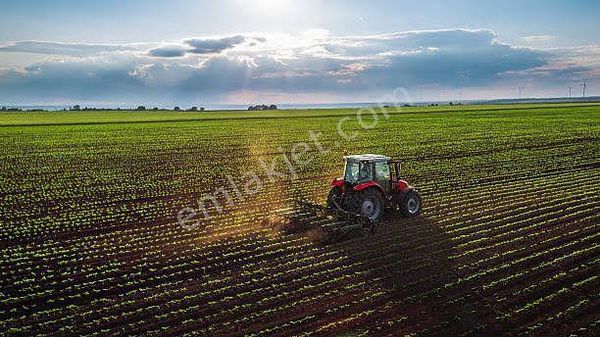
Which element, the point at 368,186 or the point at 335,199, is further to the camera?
the point at 335,199

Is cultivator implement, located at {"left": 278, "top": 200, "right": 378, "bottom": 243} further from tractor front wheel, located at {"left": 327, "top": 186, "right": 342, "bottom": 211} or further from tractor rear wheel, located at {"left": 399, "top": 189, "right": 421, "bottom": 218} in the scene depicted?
tractor rear wheel, located at {"left": 399, "top": 189, "right": 421, "bottom": 218}

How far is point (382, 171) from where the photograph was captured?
15.4m

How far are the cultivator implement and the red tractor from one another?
25 cm

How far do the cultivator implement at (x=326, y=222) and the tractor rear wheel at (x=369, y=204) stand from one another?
209 mm

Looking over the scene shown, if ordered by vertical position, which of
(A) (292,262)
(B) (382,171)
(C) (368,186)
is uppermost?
(B) (382,171)

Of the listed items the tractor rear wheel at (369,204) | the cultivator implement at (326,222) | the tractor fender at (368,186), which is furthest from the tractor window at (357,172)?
the cultivator implement at (326,222)

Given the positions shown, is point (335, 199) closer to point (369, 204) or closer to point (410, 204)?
point (369, 204)

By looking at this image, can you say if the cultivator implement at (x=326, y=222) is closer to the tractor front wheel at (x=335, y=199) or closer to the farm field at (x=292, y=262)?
the tractor front wheel at (x=335, y=199)

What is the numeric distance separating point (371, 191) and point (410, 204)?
161cm

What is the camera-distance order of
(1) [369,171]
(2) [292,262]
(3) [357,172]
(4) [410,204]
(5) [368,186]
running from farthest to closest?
(4) [410,204]
(3) [357,172]
(1) [369,171]
(5) [368,186]
(2) [292,262]

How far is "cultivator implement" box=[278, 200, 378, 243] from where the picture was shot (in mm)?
13945

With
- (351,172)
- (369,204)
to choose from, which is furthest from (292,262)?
(351,172)

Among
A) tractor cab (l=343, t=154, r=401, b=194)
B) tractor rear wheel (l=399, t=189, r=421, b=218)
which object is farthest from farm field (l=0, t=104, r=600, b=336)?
tractor cab (l=343, t=154, r=401, b=194)

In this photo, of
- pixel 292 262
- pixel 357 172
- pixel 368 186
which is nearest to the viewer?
pixel 292 262
